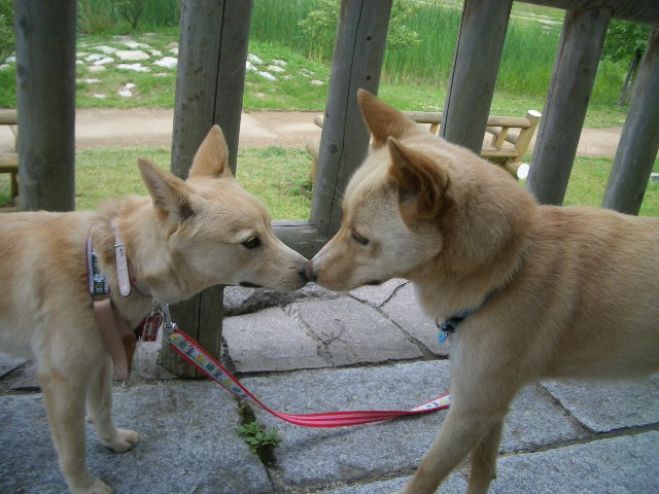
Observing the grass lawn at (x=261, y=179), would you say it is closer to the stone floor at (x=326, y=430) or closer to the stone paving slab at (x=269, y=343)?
the stone paving slab at (x=269, y=343)

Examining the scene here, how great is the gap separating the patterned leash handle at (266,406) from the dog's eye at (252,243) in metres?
0.48

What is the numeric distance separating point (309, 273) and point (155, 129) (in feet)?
19.8

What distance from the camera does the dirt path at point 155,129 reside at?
734 cm

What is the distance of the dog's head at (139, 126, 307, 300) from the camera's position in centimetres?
231

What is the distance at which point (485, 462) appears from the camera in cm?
259

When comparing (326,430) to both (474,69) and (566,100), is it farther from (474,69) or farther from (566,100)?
(566,100)

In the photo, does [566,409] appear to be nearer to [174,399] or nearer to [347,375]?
[347,375]

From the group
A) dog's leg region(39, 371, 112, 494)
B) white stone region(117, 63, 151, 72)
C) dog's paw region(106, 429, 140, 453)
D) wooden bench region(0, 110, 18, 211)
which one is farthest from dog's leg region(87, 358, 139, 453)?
white stone region(117, 63, 151, 72)

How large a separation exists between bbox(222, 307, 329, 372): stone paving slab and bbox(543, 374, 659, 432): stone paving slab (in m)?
1.48

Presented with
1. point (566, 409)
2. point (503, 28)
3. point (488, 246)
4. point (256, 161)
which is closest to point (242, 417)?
point (488, 246)

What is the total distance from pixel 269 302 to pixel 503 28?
93.2 inches

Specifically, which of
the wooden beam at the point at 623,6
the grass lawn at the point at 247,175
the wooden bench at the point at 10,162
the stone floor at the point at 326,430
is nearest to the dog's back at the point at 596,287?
the stone floor at the point at 326,430

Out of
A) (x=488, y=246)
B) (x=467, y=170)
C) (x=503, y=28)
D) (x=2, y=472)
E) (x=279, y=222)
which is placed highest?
(x=503, y=28)

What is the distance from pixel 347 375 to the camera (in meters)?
3.43
